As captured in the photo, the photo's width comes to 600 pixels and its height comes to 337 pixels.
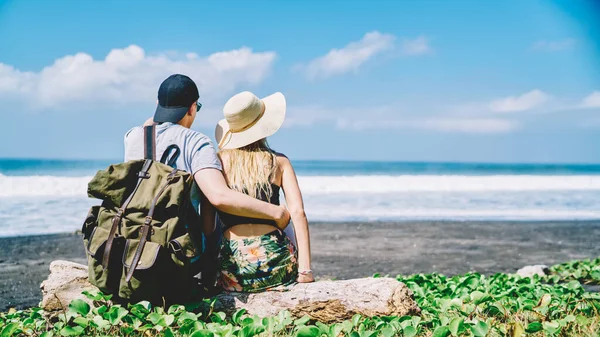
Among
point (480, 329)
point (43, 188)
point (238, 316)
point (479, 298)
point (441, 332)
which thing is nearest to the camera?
point (480, 329)

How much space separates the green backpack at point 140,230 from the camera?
3137 mm

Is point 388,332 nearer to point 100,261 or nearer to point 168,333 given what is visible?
point 168,333

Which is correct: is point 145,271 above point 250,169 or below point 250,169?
below

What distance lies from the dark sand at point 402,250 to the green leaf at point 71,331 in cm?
239

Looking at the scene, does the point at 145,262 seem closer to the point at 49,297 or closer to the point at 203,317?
the point at 203,317

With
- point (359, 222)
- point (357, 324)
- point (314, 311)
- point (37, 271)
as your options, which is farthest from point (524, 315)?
point (359, 222)

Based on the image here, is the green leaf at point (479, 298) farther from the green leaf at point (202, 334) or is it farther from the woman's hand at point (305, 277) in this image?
the green leaf at point (202, 334)

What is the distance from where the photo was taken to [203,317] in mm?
3688

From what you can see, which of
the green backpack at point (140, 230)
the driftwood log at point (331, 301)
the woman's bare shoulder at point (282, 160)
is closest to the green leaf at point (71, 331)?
the green backpack at point (140, 230)

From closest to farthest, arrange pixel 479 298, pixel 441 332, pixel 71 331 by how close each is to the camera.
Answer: pixel 441 332 < pixel 71 331 < pixel 479 298

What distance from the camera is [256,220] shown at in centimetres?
367

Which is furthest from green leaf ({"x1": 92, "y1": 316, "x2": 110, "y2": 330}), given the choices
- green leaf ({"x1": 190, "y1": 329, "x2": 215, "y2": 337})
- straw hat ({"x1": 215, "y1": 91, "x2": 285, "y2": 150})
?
straw hat ({"x1": 215, "y1": 91, "x2": 285, "y2": 150})

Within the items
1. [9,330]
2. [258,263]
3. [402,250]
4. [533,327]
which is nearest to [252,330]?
[258,263]

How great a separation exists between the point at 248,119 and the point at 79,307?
170 centimetres
